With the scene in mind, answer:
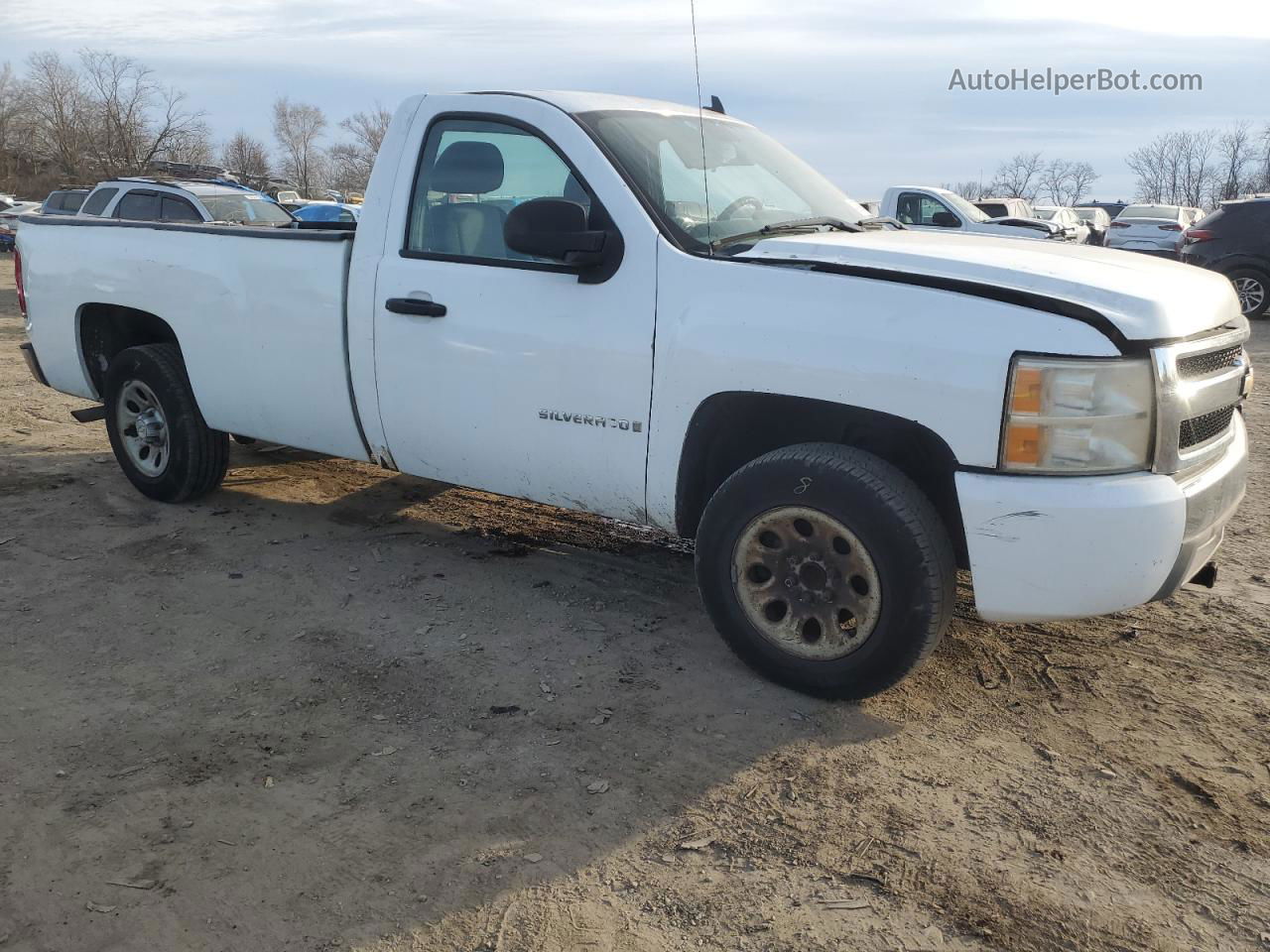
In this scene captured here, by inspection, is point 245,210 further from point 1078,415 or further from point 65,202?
point 1078,415

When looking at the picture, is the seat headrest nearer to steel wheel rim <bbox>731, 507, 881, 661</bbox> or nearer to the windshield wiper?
the windshield wiper

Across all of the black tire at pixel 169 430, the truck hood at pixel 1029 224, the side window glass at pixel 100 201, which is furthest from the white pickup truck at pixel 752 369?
the truck hood at pixel 1029 224

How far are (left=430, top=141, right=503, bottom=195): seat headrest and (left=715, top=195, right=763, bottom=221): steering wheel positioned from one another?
35.2 inches

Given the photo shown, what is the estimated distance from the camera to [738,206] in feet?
12.8

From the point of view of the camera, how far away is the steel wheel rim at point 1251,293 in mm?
14391

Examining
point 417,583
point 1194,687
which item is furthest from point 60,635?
point 1194,687

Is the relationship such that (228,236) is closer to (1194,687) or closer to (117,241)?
(117,241)

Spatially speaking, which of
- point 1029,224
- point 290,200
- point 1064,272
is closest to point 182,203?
point 290,200

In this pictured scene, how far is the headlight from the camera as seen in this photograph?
2.87 m

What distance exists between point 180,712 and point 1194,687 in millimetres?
3344

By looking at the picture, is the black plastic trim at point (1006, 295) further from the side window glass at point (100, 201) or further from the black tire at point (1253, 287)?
the side window glass at point (100, 201)

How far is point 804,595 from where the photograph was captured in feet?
11.1

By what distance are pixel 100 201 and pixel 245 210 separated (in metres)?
2.35

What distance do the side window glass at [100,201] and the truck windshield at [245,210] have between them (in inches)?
75.1
